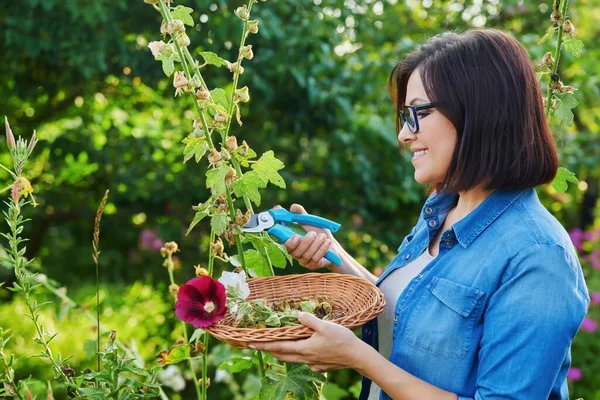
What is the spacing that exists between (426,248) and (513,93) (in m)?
0.41

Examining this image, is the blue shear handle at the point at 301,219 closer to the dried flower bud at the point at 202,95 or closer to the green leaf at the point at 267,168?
the green leaf at the point at 267,168

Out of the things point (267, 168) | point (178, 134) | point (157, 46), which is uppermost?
point (157, 46)

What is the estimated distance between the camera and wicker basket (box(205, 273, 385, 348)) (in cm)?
136

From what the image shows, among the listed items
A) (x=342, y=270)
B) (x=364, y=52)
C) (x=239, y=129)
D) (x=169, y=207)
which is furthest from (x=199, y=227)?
(x=342, y=270)

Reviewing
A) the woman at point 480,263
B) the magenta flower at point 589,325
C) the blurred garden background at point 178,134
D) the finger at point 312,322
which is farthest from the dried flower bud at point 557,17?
the magenta flower at point 589,325

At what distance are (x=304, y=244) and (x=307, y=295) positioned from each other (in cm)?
11

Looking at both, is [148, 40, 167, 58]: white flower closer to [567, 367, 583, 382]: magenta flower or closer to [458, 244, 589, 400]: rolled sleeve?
[458, 244, 589, 400]: rolled sleeve

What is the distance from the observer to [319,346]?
1.37 metres

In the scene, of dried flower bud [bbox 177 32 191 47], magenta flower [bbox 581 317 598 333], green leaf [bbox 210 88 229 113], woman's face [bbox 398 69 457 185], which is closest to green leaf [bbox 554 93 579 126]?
woman's face [bbox 398 69 457 185]

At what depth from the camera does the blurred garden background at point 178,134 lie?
3.20 meters

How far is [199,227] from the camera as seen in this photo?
3914 millimetres

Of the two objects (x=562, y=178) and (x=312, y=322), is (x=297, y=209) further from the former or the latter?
(x=562, y=178)

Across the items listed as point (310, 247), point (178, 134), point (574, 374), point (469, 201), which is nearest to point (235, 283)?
point (310, 247)

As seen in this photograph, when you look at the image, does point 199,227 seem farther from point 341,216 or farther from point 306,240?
point 306,240
